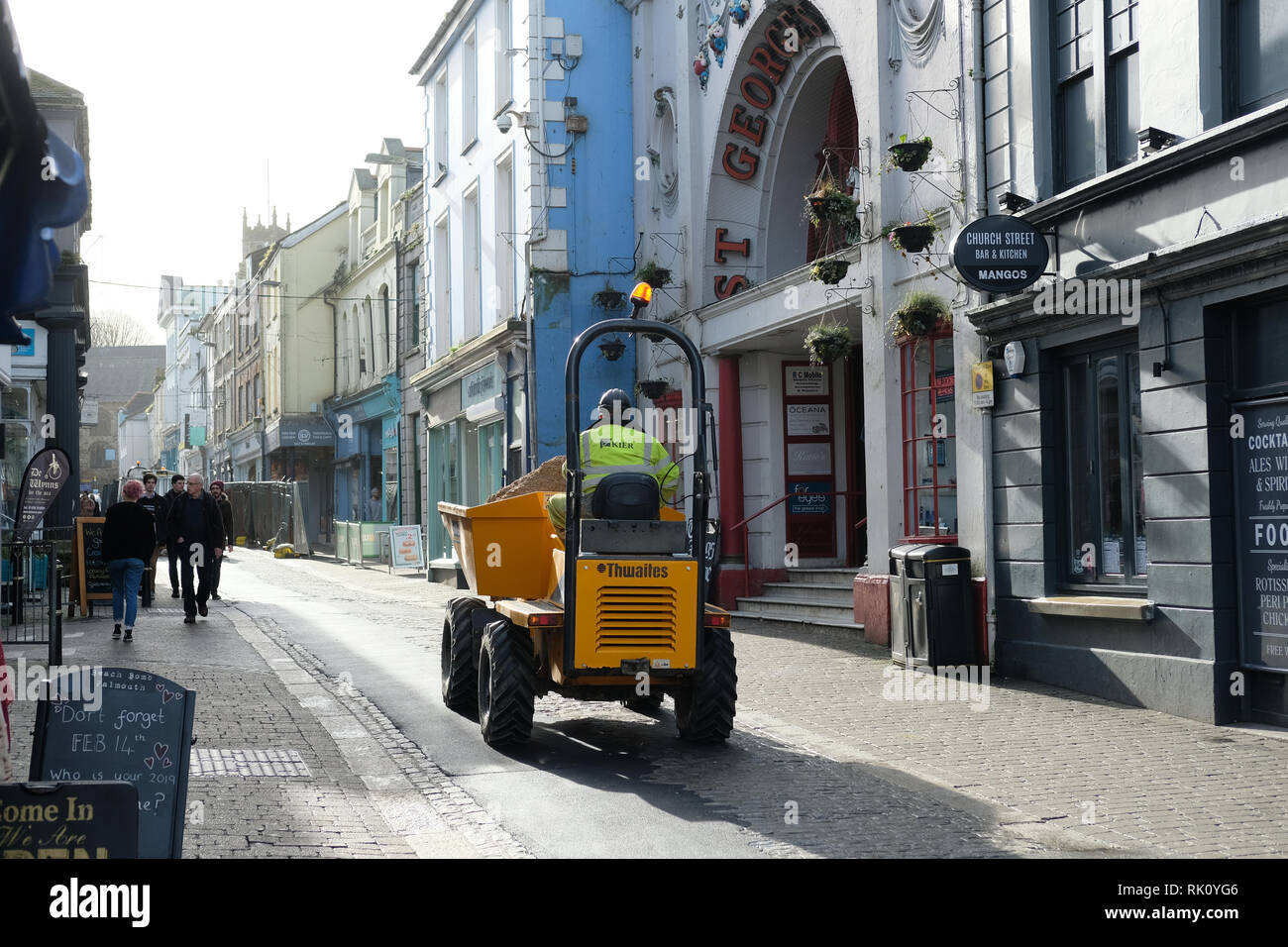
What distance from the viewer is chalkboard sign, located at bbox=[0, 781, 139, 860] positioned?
12.6 feet

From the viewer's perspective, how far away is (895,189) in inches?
575

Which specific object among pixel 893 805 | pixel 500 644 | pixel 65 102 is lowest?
pixel 893 805

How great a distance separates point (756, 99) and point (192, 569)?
31.5ft

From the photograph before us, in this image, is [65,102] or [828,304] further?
[65,102]

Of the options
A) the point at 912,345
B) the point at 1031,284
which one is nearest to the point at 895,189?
the point at 912,345

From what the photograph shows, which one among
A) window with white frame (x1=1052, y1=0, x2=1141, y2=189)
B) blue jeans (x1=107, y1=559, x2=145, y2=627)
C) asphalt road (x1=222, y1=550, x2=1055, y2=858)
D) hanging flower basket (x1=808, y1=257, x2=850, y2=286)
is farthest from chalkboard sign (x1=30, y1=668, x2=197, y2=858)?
hanging flower basket (x1=808, y1=257, x2=850, y2=286)

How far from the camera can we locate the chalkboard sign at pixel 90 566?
1848 cm

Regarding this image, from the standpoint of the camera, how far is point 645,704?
407 inches

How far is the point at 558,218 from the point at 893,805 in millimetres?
17116

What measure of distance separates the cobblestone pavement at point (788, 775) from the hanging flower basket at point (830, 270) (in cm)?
447

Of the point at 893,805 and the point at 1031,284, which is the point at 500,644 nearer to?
the point at 893,805

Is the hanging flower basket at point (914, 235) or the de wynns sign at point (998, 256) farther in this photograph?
the hanging flower basket at point (914, 235)

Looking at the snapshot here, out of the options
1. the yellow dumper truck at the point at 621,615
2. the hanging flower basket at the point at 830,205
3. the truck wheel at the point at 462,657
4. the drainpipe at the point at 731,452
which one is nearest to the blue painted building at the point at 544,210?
the drainpipe at the point at 731,452

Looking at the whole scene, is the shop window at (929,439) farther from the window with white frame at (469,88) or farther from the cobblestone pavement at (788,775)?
the window with white frame at (469,88)
